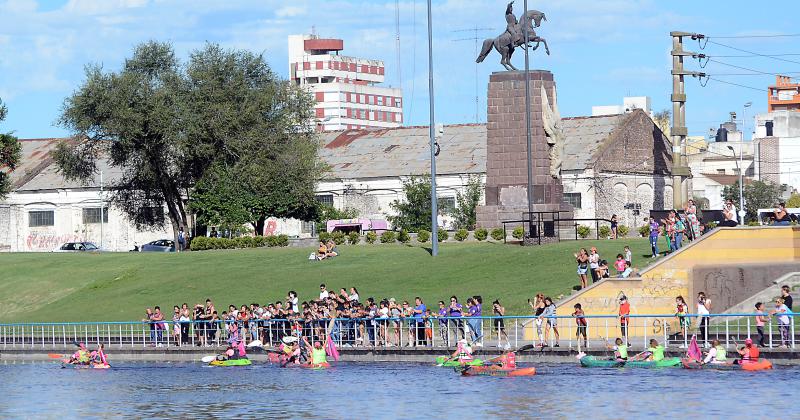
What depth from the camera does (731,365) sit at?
35156mm

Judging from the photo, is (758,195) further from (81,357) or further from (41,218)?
(81,357)

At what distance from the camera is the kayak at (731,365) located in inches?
1342

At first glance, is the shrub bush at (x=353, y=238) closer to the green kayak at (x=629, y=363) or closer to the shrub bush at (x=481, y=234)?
the shrub bush at (x=481, y=234)

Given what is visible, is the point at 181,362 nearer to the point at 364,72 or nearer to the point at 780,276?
the point at 780,276

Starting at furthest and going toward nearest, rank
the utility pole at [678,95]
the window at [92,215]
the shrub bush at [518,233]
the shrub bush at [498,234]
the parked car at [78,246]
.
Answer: the window at [92,215] → the parked car at [78,246] → the utility pole at [678,95] → the shrub bush at [498,234] → the shrub bush at [518,233]

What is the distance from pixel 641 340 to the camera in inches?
1496

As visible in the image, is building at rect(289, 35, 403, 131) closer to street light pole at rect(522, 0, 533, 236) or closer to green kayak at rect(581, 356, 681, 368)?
street light pole at rect(522, 0, 533, 236)

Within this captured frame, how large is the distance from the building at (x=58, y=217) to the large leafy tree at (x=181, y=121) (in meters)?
15.5

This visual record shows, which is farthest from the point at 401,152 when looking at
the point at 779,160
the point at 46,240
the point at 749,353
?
the point at 749,353

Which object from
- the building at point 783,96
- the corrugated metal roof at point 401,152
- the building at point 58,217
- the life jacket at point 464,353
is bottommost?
the life jacket at point 464,353

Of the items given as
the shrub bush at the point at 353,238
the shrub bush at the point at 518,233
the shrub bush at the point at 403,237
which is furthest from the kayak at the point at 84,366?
the shrub bush at the point at 353,238

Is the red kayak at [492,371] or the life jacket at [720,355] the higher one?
the life jacket at [720,355]

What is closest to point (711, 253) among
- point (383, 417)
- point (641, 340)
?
point (641, 340)

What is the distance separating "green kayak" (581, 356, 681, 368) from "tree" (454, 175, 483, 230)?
44870 millimetres
